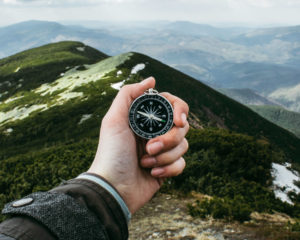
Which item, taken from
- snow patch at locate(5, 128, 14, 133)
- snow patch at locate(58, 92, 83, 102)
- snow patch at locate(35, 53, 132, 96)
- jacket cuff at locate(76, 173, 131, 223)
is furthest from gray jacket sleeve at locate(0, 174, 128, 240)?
snow patch at locate(35, 53, 132, 96)

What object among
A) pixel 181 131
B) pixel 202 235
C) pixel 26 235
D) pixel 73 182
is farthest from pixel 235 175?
pixel 26 235

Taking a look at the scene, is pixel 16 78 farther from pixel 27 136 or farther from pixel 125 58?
pixel 27 136

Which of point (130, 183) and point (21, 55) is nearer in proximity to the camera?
point (130, 183)

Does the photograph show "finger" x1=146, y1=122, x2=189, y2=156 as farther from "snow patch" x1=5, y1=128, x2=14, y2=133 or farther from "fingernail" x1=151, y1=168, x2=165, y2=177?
"snow patch" x1=5, y1=128, x2=14, y2=133

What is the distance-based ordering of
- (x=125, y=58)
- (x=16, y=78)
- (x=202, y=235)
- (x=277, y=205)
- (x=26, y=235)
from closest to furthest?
(x=26, y=235) → (x=202, y=235) → (x=277, y=205) → (x=125, y=58) → (x=16, y=78)

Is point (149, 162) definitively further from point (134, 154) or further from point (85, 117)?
point (85, 117)

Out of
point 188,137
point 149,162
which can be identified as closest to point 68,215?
point 149,162

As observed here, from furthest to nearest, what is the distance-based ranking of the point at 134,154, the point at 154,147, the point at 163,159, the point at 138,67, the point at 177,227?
1. the point at 138,67
2. the point at 177,227
3. the point at 134,154
4. the point at 163,159
5. the point at 154,147
